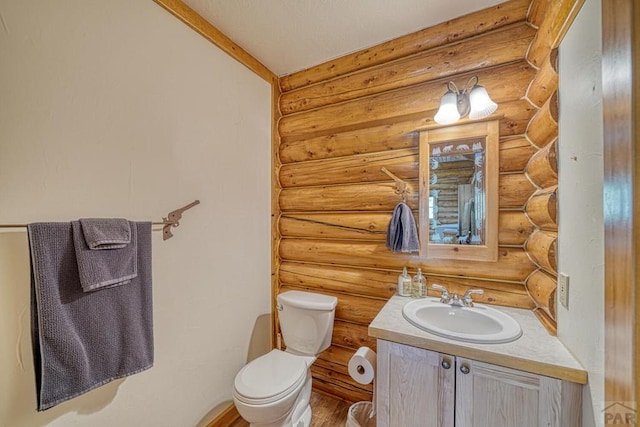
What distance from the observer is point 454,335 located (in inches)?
42.1

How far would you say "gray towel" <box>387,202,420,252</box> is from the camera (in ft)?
5.21

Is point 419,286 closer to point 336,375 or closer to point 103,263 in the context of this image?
point 336,375

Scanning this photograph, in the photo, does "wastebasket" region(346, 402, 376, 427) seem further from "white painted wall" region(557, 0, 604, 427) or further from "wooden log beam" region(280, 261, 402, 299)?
"white painted wall" region(557, 0, 604, 427)

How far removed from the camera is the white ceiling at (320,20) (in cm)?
144

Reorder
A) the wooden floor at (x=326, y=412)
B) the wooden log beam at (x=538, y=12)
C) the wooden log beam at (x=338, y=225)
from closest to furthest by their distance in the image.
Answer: the wooden log beam at (x=538, y=12), the wooden floor at (x=326, y=412), the wooden log beam at (x=338, y=225)

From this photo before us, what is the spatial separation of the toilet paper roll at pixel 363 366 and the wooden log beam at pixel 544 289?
92cm

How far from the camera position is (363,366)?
1446mm

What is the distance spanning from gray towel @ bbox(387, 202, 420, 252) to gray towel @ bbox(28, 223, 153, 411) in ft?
4.56

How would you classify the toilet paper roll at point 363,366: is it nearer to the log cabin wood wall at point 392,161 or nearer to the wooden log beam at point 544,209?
the log cabin wood wall at point 392,161

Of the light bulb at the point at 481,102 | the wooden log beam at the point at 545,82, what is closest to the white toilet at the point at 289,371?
the light bulb at the point at 481,102

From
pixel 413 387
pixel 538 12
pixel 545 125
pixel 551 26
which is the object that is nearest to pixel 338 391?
pixel 413 387

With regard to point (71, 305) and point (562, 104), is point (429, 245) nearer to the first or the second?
point (562, 104)

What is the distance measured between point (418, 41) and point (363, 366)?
6.80 ft

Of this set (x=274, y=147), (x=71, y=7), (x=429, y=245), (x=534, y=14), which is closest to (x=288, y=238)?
(x=274, y=147)
